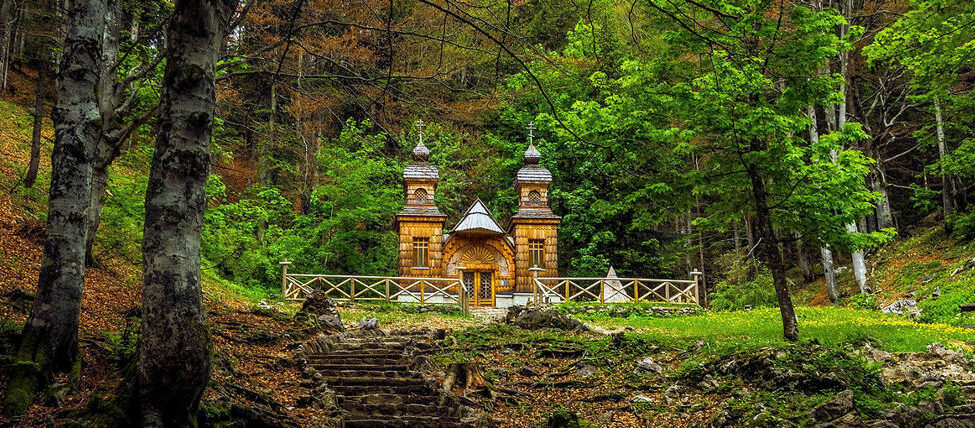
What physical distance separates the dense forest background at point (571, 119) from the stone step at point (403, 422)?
126 inches

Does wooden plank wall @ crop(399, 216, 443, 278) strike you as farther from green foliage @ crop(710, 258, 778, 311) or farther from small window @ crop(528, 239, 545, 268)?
green foliage @ crop(710, 258, 778, 311)

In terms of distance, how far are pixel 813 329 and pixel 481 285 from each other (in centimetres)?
1699

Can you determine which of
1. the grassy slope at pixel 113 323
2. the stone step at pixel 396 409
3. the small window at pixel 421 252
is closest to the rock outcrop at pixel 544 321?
the grassy slope at pixel 113 323

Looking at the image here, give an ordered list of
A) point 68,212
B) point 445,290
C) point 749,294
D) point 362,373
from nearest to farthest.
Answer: point 68,212 < point 362,373 < point 749,294 < point 445,290

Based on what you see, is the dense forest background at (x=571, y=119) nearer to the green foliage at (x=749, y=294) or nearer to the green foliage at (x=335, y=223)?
the green foliage at (x=335, y=223)

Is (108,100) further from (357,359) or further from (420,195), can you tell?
(420,195)

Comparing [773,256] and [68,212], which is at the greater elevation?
[68,212]

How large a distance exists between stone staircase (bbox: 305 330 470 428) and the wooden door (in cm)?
1503

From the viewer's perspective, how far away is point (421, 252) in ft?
88.8

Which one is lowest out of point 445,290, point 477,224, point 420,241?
point 445,290

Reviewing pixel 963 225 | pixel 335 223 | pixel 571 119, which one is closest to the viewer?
pixel 571 119

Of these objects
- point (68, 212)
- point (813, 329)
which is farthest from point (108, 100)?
point (813, 329)

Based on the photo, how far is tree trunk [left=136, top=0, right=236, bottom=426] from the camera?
149 inches

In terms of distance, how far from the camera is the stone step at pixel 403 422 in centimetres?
724
